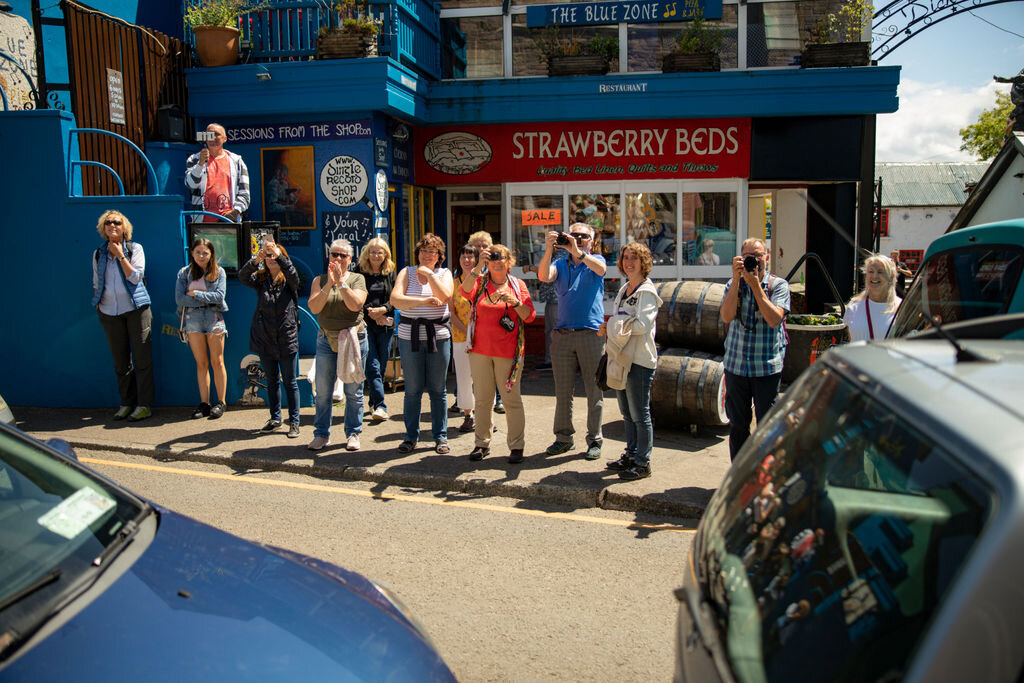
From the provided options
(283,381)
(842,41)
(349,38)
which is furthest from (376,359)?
(842,41)

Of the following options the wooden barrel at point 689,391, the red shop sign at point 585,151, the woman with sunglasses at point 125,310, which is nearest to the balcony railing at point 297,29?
the red shop sign at point 585,151

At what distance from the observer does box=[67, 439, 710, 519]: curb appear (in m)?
6.14

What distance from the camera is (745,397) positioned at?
610 centimetres

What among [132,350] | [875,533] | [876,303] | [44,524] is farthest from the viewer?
[132,350]

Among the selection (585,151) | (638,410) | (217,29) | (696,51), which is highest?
(217,29)

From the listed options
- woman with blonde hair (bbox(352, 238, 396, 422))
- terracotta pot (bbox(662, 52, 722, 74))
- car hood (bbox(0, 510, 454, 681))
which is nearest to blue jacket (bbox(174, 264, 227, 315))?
woman with blonde hair (bbox(352, 238, 396, 422))

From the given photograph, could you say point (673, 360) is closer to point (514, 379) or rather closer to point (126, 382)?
point (514, 379)

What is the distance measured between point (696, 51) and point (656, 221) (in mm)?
2564

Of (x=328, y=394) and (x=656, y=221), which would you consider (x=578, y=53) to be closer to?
(x=656, y=221)

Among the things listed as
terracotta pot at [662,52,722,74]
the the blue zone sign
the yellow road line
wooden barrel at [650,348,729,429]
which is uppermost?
the the blue zone sign

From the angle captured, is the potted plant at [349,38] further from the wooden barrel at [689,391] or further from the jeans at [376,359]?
the wooden barrel at [689,391]

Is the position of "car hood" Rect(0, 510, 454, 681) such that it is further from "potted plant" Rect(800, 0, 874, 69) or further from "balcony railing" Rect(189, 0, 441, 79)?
"potted plant" Rect(800, 0, 874, 69)

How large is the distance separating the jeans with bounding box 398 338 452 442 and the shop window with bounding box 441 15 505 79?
298 inches

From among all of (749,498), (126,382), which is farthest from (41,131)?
(749,498)
